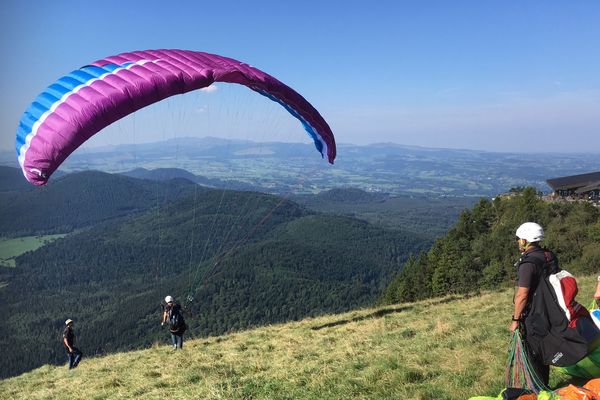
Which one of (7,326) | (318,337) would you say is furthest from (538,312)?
(7,326)

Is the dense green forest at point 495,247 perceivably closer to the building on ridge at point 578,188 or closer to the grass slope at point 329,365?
the building on ridge at point 578,188

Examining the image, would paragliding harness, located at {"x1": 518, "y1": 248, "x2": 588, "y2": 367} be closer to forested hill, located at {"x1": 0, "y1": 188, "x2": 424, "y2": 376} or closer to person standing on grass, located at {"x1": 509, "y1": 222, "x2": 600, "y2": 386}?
person standing on grass, located at {"x1": 509, "y1": 222, "x2": 600, "y2": 386}

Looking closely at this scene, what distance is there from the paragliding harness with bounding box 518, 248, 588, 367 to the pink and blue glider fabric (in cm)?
645

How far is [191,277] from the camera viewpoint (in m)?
92.9

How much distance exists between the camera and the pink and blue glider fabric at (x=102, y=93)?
23.5 feet

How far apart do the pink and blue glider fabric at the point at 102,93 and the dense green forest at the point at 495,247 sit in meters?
25.9

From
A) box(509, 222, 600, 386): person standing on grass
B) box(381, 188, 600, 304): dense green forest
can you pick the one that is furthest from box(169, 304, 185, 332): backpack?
box(381, 188, 600, 304): dense green forest

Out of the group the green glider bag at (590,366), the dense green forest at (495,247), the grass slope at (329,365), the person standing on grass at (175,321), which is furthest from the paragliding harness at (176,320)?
the dense green forest at (495,247)

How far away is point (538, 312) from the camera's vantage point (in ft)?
14.0

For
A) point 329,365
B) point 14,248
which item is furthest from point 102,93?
point 14,248

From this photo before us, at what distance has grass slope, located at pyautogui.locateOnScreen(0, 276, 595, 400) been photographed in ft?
18.6

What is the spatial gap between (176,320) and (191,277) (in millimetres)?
84347

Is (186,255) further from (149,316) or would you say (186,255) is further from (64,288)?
(149,316)

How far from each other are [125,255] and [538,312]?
177262mm
